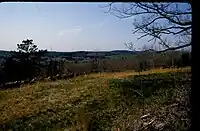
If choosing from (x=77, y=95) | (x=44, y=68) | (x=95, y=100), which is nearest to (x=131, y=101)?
(x=95, y=100)

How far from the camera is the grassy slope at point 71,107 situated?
10325mm

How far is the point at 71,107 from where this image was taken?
42.0ft

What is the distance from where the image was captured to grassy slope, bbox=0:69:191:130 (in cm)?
1033

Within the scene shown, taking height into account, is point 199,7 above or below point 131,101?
above

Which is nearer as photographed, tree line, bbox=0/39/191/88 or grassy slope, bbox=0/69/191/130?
grassy slope, bbox=0/69/191/130

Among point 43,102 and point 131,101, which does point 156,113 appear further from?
point 43,102

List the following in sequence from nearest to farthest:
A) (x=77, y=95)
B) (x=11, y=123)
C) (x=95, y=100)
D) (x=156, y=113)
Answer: (x=156, y=113) < (x=11, y=123) < (x=95, y=100) < (x=77, y=95)

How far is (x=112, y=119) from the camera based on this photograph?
411 inches

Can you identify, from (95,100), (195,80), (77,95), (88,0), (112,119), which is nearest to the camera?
(195,80)

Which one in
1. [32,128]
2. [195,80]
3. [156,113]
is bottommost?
[32,128]

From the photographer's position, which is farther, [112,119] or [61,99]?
[61,99]

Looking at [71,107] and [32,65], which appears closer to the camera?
[71,107]

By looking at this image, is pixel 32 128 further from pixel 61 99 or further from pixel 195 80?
pixel 195 80

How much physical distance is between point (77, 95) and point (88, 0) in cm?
1286
